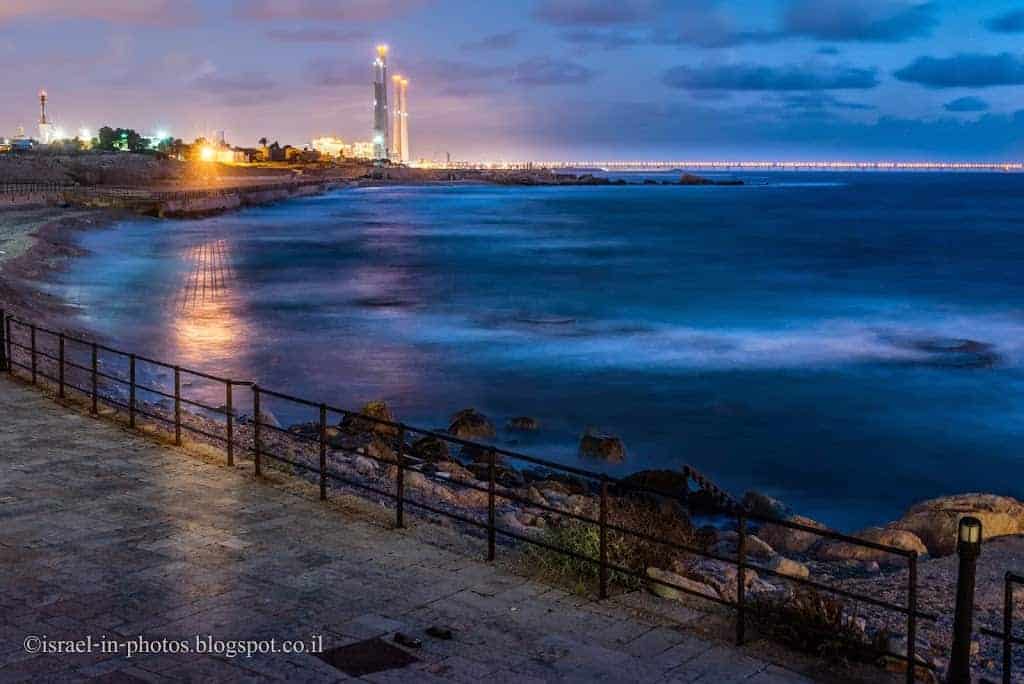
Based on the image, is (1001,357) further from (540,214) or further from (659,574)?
(540,214)

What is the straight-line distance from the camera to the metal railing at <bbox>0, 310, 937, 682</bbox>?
709 centimetres

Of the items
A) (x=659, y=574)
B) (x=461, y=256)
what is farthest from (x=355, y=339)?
(x=461, y=256)

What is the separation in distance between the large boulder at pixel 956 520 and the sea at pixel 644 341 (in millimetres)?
2378

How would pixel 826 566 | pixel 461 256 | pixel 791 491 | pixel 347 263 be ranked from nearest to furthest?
pixel 826 566 → pixel 791 491 → pixel 347 263 → pixel 461 256

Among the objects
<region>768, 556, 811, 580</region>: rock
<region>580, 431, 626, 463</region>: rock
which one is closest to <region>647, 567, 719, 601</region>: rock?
<region>768, 556, 811, 580</region>: rock

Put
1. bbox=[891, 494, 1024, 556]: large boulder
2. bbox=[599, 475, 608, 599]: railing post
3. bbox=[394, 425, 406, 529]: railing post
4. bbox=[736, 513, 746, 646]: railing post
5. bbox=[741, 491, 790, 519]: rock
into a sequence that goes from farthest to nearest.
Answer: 1. bbox=[741, 491, 790, 519]: rock
2. bbox=[891, 494, 1024, 556]: large boulder
3. bbox=[394, 425, 406, 529]: railing post
4. bbox=[599, 475, 608, 599]: railing post
5. bbox=[736, 513, 746, 646]: railing post

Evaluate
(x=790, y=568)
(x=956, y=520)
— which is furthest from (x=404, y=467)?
(x=956, y=520)

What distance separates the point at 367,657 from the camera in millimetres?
6715

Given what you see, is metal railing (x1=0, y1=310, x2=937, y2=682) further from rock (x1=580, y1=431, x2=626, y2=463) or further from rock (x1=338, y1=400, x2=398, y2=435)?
rock (x1=580, y1=431, x2=626, y2=463)

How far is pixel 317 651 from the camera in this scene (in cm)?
680

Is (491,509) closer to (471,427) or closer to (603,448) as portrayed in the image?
(603,448)

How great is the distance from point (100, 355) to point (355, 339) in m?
8.19

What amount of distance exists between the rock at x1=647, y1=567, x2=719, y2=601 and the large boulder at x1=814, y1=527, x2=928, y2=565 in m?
4.95

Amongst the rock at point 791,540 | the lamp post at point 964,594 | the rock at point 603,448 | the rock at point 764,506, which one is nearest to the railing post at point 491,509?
the lamp post at point 964,594
